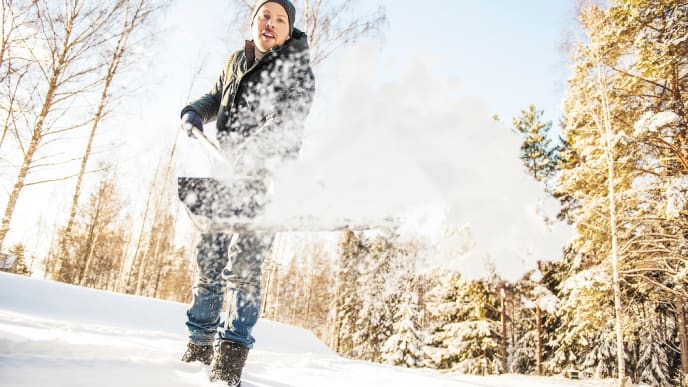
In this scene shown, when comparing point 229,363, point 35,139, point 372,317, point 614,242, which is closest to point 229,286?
point 229,363

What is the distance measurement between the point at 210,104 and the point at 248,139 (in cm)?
55

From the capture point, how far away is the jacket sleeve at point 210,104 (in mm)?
1956

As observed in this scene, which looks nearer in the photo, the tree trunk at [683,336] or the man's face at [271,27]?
the man's face at [271,27]

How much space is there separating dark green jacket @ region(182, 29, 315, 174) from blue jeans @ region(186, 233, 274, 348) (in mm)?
348

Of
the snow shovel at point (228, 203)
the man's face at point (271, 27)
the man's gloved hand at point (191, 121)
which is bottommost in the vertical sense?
the snow shovel at point (228, 203)

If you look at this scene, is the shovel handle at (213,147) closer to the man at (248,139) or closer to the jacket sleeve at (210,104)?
the man at (248,139)

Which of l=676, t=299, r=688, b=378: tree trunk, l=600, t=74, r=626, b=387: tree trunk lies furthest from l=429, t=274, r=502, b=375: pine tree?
l=600, t=74, r=626, b=387: tree trunk

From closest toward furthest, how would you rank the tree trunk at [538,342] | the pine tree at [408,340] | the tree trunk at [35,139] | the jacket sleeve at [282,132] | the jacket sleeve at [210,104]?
the jacket sleeve at [282,132] → the jacket sleeve at [210,104] → the tree trunk at [35,139] → the tree trunk at [538,342] → the pine tree at [408,340]

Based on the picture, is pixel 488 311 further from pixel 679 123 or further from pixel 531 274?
pixel 679 123

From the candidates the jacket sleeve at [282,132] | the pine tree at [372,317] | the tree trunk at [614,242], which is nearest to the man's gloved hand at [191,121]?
the jacket sleeve at [282,132]

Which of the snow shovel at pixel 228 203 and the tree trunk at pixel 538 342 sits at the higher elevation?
the snow shovel at pixel 228 203

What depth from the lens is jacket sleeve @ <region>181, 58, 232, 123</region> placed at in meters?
1.96

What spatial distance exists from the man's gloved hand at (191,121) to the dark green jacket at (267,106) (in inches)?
3.9

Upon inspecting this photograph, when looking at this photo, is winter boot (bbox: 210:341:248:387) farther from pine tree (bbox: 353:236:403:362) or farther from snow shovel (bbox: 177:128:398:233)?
pine tree (bbox: 353:236:403:362)
